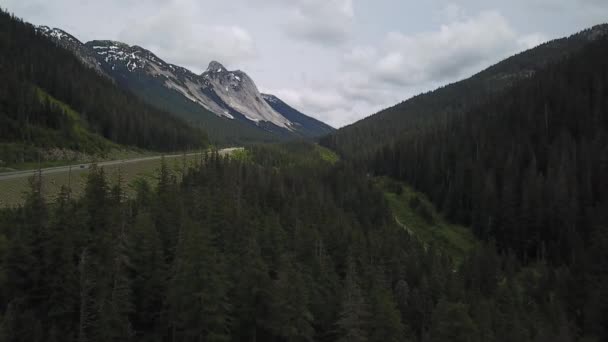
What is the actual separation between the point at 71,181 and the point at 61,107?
205 ft

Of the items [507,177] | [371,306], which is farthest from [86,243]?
[507,177]

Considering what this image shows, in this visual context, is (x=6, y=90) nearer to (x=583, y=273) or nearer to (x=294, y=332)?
(x=294, y=332)

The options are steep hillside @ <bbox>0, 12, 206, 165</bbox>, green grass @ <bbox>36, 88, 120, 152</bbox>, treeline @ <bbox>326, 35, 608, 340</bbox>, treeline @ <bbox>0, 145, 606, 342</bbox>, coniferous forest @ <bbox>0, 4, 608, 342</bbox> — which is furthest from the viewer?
green grass @ <bbox>36, 88, 120, 152</bbox>

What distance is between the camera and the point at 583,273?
156 ft

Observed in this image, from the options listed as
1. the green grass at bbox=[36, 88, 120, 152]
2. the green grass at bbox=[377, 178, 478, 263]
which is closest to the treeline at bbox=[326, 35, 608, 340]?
the green grass at bbox=[377, 178, 478, 263]

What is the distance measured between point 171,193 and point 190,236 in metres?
25.0

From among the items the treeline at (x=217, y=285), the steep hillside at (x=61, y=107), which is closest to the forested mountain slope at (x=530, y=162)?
the treeline at (x=217, y=285)

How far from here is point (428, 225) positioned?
3588 inches

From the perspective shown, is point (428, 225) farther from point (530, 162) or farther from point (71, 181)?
point (71, 181)

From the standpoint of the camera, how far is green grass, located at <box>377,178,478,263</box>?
81.2 m

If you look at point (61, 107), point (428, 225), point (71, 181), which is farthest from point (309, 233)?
point (61, 107)

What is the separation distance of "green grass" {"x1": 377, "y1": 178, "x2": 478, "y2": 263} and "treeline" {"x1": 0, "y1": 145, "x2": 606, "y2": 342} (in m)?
27.7

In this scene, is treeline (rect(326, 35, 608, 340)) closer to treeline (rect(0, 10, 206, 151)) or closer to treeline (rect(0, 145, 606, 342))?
treeline (rect(0, 145, 606, 342))

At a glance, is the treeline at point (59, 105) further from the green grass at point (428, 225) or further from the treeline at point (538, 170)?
the treeline at point (538, 170)
